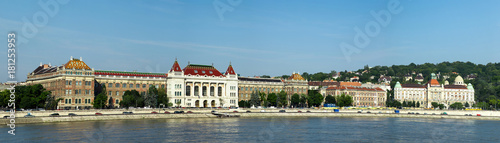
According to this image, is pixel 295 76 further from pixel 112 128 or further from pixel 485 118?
pixel 112 128

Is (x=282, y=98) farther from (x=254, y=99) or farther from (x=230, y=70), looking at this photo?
(x=230, y=70)

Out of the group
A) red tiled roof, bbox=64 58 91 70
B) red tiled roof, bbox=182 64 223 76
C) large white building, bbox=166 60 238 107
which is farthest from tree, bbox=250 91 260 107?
red tiled roof, bbox=64 58 91 70

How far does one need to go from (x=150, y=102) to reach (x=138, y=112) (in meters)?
13.6

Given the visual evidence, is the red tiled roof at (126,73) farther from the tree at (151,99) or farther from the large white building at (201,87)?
the tree at (151,99)

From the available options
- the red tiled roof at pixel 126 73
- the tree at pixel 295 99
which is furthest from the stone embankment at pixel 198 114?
the red tiled roof at pixel 126 73

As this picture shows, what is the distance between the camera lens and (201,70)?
151250 mm

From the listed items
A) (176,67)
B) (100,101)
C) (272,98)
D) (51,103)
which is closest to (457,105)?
(272,98)

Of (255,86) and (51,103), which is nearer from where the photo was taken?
(51,103)

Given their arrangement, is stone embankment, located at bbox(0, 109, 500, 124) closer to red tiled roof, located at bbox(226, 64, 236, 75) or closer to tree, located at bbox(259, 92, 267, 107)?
tree, located at bbox(259, 92, 267, 107)

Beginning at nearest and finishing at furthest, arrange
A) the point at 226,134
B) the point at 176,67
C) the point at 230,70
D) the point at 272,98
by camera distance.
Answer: the point at 226,134 < the point at 176,67 < the point at 272,98 < the point at 230,70

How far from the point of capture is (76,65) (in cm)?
12706

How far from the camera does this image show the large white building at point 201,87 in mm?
143375

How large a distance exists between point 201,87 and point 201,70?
5.95 metres

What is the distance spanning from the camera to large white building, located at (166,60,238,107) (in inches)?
5645
